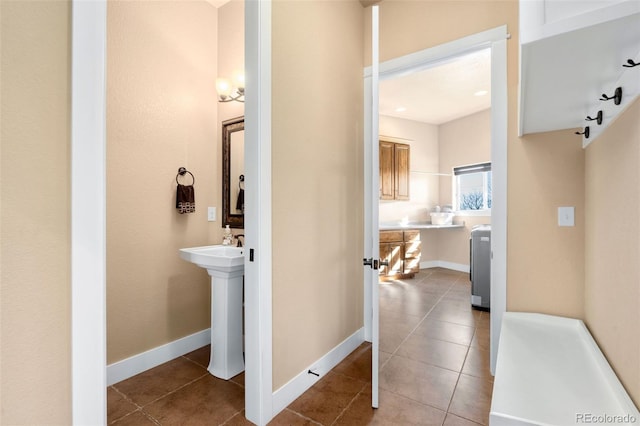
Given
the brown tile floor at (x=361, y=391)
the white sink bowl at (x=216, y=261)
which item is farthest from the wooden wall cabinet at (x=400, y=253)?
the white sink bowl at (x=216, y=261)

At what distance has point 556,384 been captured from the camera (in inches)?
43.8

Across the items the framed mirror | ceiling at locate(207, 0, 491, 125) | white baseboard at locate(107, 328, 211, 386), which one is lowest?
white baseboard at locate(107, 328, 211, 386)

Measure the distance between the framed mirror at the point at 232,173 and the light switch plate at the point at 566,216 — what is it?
2.39 metres

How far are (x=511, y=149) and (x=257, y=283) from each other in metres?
Answer: 1.90

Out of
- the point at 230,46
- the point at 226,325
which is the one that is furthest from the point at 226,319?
the point at 230,46

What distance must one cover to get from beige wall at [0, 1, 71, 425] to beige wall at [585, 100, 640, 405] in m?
1.68

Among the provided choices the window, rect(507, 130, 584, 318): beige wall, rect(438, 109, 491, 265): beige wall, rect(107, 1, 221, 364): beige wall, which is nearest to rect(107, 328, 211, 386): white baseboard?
A: rect(107, 1, 221, 364): beige wall

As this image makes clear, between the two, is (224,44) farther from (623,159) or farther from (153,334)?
(623,159)

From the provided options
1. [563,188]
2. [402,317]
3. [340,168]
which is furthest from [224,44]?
[402,317]

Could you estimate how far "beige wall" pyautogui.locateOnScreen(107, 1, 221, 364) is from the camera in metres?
2.12

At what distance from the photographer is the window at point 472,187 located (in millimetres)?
5680

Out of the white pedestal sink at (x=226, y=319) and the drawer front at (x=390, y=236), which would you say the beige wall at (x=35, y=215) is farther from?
the drawer front at (x=390, y=236)

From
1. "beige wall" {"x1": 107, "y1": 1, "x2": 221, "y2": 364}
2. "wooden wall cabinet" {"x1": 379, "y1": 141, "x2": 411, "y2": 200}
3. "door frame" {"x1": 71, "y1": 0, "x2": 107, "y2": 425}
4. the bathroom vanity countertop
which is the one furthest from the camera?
"wooden wall cabinet" {"x1": 379, "y1": 141, "x2": 411, "y2": 200}

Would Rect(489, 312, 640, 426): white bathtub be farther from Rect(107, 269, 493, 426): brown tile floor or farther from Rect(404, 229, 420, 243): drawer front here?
Rect(404, 229, 420, 243): drawer front
